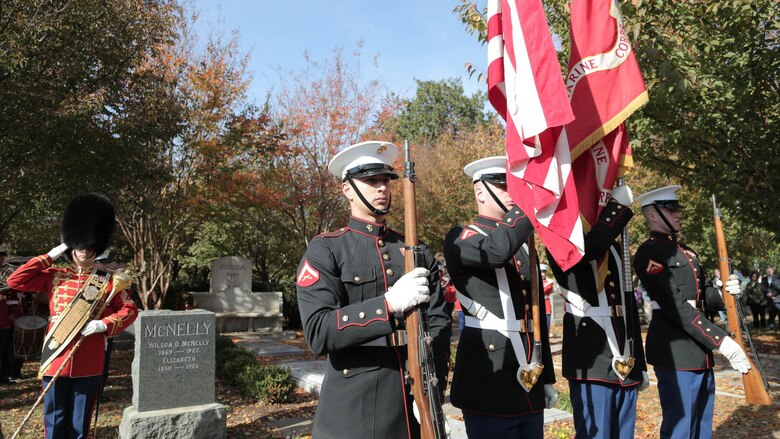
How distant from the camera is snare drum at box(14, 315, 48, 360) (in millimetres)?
10305

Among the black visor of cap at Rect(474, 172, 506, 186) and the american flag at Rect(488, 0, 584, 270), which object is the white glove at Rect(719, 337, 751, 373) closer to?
the american flag at Rect(488, 0, 584, 270)

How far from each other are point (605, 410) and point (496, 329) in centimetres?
98

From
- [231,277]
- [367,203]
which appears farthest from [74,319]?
[231,277]

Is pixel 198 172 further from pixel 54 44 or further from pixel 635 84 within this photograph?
pixel 635 84

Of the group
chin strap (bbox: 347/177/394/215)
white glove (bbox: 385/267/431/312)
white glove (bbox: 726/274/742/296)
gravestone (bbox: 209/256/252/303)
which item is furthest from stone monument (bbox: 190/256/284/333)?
white glove (bbox: 385/267/431/312)

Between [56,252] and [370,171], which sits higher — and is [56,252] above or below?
below

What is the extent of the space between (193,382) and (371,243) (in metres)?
4.52

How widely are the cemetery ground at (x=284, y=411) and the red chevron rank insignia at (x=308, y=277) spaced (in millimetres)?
3538

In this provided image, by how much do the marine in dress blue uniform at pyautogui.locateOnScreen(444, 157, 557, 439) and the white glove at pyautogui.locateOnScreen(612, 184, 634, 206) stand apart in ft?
2.46

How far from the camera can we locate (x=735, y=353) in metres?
4.38

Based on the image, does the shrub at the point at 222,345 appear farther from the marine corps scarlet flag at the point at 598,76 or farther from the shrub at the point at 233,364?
the marine corps scarlet flag at the point at 598,76

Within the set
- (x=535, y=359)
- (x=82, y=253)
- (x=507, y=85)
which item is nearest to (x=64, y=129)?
(x=82, y=253)

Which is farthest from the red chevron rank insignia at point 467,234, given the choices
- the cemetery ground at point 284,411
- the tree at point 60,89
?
the tree at point 60,89

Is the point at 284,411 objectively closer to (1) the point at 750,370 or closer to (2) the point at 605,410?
(2) the point at 605,410
